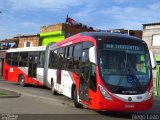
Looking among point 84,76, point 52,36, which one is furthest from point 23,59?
point 52,36

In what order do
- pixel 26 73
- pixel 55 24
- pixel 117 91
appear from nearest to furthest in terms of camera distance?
pixel 117 91, pixel 26 73, pixel 55 24

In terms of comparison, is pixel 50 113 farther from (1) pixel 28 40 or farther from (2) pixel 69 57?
Result: (1) pixel 28 40

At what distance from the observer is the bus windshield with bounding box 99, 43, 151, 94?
13.9 metres

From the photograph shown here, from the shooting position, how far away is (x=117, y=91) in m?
13.8

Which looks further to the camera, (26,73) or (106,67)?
(26,73)

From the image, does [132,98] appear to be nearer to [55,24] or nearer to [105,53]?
[105,53]

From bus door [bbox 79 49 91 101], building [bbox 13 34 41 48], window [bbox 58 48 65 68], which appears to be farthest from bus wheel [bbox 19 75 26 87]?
building [bbox 13 34 41 48]

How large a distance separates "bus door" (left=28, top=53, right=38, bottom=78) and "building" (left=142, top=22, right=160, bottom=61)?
10.7 metres

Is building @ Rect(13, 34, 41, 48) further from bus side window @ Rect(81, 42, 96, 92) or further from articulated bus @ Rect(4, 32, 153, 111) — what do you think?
bus side window @ Rect(81, 42, 96, 92)

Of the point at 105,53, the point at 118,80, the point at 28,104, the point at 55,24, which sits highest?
the point at 55,24

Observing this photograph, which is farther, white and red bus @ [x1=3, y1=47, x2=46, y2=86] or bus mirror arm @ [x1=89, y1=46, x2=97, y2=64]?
white and red bus @ [x1=3, y1=47, x2=46, y2=86]

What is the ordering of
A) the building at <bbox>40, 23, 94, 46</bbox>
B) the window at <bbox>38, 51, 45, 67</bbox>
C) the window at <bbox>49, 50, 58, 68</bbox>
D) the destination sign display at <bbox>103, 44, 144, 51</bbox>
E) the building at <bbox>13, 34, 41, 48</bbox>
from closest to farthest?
the destination sign display at <bbox>103, 44, 144, 51</bbox> → the window at <bbox>49, 50, 58, 68</bbox> → the window at <bbox>38, 51, 45, 67</bbox> → the building at <bbox>40, 23, 94, 46</bbox> → the building at <bbox>13, 34, 41, 48</bbox>

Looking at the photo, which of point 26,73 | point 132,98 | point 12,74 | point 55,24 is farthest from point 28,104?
point 55,24

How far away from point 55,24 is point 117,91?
1330 inches
